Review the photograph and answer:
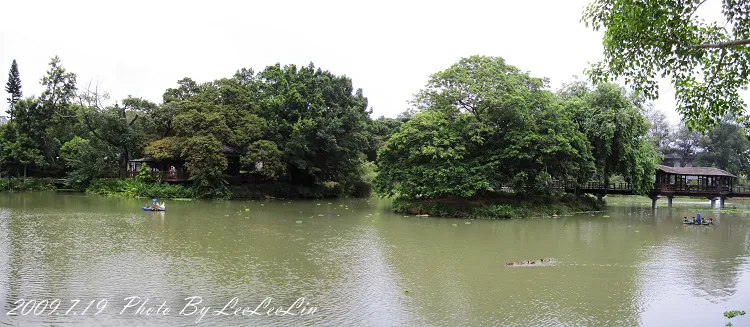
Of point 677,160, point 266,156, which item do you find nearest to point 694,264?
point 266,156

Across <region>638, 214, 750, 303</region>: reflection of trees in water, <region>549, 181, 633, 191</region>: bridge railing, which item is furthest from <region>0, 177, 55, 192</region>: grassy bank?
<region>638, 214, 750, 303</region>: reflection of trees in water

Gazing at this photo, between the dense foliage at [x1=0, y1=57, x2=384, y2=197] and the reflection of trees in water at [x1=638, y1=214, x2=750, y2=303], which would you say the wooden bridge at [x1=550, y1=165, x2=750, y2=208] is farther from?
the dense foliage at [x1=0, y1=57, x2=384, y2=197]

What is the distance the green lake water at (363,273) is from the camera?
904 cm

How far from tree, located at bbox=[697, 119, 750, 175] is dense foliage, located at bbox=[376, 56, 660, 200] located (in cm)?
3248

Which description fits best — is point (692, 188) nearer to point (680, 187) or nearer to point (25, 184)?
point (680, 187)

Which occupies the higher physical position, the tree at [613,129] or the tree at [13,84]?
the tree at [13,84]

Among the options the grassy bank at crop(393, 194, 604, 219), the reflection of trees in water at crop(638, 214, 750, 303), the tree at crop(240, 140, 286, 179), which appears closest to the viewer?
the reflection of trees in water at crop(638, 214, 750, 303)

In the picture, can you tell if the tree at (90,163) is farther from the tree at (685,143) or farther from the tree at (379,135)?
the tree at (685,143)

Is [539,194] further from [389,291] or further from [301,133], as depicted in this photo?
[389,291]

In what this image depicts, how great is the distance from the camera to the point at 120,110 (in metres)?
39.0

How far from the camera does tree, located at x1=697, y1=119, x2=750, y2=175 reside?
53.5 m

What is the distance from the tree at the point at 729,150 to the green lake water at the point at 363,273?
3958 centimetres

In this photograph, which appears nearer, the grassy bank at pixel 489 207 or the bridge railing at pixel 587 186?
the grassy bank at pixel 489 207

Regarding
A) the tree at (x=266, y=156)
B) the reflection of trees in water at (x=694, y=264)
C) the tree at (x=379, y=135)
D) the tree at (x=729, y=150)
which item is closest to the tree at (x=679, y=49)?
the reflection of trees in water at (x=694, y=264)
